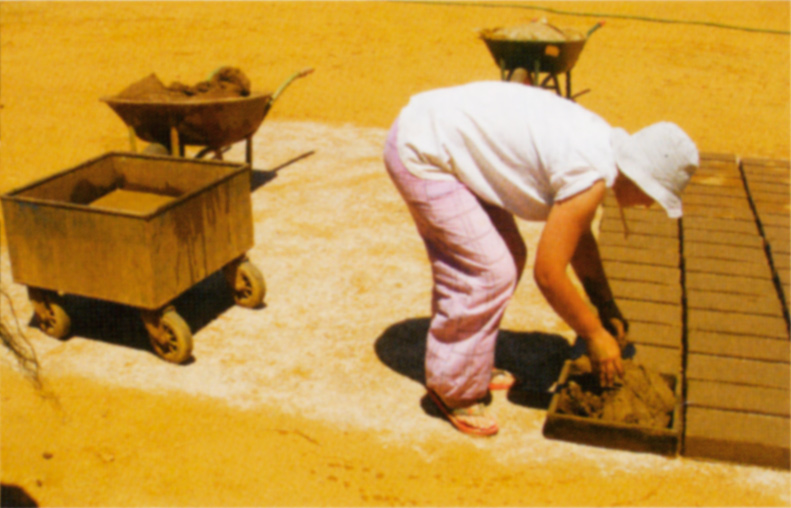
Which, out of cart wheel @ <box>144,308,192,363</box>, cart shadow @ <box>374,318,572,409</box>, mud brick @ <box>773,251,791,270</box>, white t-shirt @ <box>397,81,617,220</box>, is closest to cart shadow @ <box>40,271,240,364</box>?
cart wheel @ <box>144,308,192,363</box>

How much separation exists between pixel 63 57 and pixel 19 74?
100 cm

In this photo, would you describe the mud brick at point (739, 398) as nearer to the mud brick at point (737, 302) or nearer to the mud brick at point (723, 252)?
the mud brick at point (737, 302)

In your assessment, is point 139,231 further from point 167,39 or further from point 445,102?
point 167,39

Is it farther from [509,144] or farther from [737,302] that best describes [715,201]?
[509,144]

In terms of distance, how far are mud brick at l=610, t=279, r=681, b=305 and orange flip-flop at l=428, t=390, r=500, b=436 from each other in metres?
1.37

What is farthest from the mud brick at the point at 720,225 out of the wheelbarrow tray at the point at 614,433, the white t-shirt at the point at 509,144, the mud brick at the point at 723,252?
the white t-shirt at the point at 509,144

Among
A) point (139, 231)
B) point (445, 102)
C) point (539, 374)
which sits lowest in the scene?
point (539, 374)

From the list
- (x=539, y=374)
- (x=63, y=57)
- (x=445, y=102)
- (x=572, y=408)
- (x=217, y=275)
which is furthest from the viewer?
(x=63, y=57)

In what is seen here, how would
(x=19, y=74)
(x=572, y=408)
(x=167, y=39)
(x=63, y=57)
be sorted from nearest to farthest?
1. (x=572, y=408)
2. (x=19, y=74)
3. (x=63, y=57)
4. (x=167, y=39)

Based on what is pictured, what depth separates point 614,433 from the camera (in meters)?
3.61

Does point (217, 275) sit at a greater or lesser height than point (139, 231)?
lesser

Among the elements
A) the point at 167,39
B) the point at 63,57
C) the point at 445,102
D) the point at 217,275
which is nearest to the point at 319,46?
the point at 167,39

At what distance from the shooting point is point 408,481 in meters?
3.42

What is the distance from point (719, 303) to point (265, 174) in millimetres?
3920
